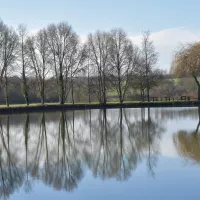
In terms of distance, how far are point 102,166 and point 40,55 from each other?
34.6 m

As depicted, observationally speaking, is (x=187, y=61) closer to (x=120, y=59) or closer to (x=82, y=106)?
(x=120, y=59)

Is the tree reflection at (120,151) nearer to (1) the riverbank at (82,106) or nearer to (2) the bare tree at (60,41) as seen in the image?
(1) the riverbank at (82,106)

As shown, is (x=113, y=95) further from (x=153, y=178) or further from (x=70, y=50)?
(x=153, y=178)

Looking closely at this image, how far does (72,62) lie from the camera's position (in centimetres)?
4403

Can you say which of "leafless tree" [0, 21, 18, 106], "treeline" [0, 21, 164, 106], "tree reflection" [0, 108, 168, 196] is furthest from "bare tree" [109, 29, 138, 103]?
"tree reflection" [0, 108, 168, 196]

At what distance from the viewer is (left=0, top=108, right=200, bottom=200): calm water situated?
812 centimetres

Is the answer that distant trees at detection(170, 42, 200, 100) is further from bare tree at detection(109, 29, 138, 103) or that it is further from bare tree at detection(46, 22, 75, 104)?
bare tree at detection(46, 22, 75, 104)

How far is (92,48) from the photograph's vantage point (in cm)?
4628

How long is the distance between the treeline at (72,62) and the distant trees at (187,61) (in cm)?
343

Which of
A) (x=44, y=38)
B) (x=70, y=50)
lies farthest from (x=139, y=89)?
(x=44, y=38)

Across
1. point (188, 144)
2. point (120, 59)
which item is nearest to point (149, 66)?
point (120, 59)

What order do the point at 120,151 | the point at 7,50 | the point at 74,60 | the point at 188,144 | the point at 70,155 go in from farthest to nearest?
the point at 74,60, the point at 7,50, the point at 188,144, the point at 120,151, the point at 70,155

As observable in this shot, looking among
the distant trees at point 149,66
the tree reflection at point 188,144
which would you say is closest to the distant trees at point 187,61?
the distant trees at point 149,66

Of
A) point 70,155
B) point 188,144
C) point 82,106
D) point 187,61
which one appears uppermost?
point 187,61
